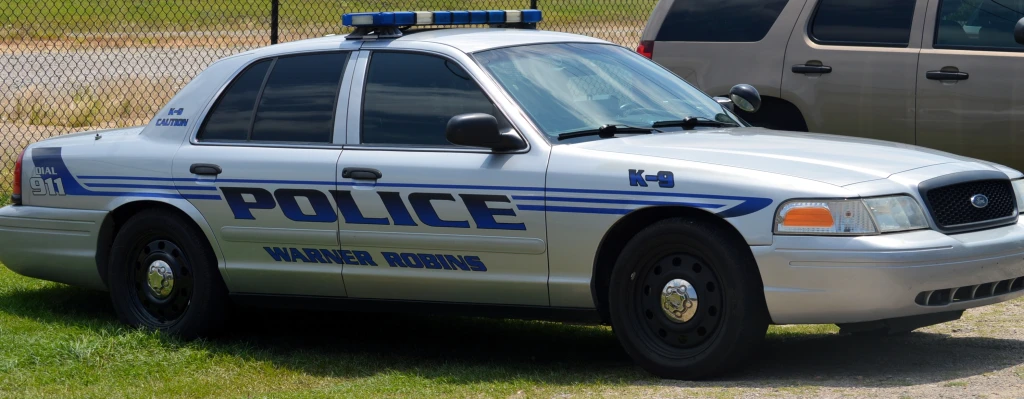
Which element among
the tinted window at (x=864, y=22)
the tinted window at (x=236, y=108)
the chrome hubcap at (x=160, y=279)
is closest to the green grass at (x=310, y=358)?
the chrome hubcap at (x=160, y=279)

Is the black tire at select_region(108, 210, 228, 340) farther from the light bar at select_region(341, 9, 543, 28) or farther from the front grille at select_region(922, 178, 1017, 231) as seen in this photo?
the front grille at select_region(922, 178, 1017, 231)

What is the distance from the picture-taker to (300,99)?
19.8 ft

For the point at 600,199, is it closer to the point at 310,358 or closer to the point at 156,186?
the point at 310,358

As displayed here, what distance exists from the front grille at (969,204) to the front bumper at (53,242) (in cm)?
377

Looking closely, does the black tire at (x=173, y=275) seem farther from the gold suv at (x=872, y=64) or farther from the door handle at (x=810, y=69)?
the door handle at (x=810, y=69)

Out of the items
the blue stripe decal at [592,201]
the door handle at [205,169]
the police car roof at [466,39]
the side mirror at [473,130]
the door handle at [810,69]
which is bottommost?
the door handle at [810,69]

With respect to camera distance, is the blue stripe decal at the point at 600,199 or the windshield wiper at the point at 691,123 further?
the windshield wiper at the point at 691,123

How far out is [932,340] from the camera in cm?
589

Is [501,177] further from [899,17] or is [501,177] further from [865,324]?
[899,17]

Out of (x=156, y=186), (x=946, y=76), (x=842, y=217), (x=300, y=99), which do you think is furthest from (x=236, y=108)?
(x=946, y=76)

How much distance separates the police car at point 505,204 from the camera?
4914 mm

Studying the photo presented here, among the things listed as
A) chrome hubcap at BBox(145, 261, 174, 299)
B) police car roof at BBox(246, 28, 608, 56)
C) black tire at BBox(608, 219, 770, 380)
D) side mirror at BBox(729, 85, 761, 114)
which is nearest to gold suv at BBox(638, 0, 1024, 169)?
side mirror at BBox(729, 85, 761, 114)

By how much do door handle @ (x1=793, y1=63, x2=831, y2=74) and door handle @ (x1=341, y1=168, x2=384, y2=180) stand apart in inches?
148

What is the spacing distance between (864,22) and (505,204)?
155 inches
